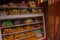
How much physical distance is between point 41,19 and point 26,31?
0.61 m

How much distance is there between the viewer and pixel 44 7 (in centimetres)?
306

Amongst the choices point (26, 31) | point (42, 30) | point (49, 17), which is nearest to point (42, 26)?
point (42, 30)

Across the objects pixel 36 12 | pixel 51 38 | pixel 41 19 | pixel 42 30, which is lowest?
pixel 51 38

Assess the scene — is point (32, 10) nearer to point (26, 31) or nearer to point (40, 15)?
point (40, 15)

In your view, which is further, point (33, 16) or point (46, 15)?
point (46, 15)

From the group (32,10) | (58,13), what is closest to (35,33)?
(32,10)

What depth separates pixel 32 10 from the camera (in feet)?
9.25

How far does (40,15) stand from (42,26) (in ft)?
1.09

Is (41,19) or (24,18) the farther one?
(41,19)

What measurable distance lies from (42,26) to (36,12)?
1.48ft

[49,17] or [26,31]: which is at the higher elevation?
[49,17]

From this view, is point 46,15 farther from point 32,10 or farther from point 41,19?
point 32,10

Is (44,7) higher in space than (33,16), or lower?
higher

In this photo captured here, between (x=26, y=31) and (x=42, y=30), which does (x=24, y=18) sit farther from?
(x=42, y=30)
